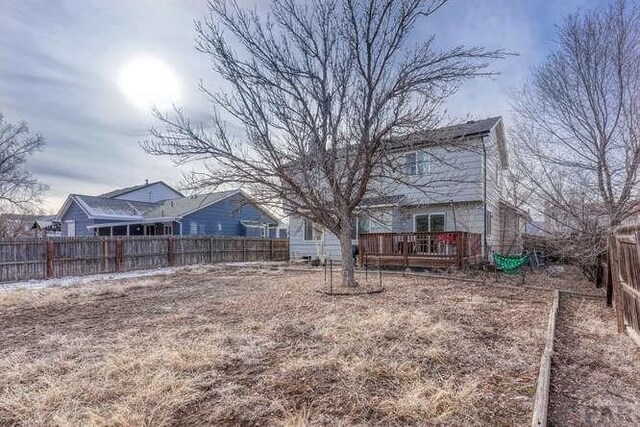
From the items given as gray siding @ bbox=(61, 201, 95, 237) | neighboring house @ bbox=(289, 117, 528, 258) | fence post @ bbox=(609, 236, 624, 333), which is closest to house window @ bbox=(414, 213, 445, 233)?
neighboring house @ bbox=(289, 117, 528, 258)

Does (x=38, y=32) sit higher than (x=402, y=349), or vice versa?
(x=38, y=32)

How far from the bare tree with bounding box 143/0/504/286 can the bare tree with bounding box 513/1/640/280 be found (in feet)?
7.11

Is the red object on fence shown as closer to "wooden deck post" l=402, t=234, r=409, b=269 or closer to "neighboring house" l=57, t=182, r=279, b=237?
"wooden deck post" l=402, t=234, r=409, b=269

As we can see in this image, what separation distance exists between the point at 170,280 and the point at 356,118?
736 centimetres

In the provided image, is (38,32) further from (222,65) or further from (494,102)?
(494,102)

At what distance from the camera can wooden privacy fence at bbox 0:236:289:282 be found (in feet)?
37.4

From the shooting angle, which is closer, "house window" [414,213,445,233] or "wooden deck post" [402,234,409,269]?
"wooden deck post" [402,234,409,269]

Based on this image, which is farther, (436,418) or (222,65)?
(222,65)

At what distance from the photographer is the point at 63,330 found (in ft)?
17.5

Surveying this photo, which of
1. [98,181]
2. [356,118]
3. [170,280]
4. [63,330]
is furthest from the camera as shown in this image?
[98,181]

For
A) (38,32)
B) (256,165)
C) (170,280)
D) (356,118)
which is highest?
(38,32)

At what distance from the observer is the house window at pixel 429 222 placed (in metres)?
13.8

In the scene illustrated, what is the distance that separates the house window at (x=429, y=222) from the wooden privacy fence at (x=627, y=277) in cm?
827

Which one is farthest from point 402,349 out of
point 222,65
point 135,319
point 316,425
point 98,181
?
point 98,181
